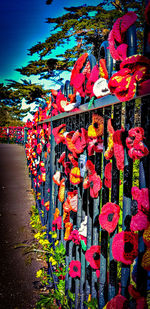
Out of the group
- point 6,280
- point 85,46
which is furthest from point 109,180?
point 85,46

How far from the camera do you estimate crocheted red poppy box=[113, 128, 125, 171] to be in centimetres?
91

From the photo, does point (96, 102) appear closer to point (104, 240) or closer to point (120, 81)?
point (120, 81)

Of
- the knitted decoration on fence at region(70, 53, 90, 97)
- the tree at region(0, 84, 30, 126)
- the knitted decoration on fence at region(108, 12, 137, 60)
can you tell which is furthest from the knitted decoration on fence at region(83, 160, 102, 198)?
the tree at region(0, 84, 30, 126)

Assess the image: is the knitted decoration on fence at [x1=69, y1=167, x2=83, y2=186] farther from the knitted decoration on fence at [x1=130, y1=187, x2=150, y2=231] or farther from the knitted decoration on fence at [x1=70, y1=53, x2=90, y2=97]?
the knitted decoration on fence at [x1=130, y1=187, x2=150, y2=231]

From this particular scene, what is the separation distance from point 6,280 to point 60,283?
0.79 meters

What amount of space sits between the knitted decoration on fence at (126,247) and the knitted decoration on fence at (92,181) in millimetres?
313

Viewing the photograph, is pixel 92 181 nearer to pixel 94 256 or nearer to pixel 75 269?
pixel 94 256

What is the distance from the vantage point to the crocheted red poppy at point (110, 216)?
1.00m

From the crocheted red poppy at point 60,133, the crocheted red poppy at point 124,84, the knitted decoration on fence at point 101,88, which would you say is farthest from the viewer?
the crocheted red poppy at point 60,133

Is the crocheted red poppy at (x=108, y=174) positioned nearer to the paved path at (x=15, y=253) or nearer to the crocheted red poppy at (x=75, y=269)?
the crocheted red poppy at (x=75, y=269)

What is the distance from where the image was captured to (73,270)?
153cm

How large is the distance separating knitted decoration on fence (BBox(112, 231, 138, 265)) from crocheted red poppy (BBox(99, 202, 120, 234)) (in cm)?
9

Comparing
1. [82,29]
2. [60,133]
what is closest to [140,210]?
[60,133]

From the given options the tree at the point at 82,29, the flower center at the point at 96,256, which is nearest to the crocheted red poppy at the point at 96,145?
the flower center at the point at 96,256
